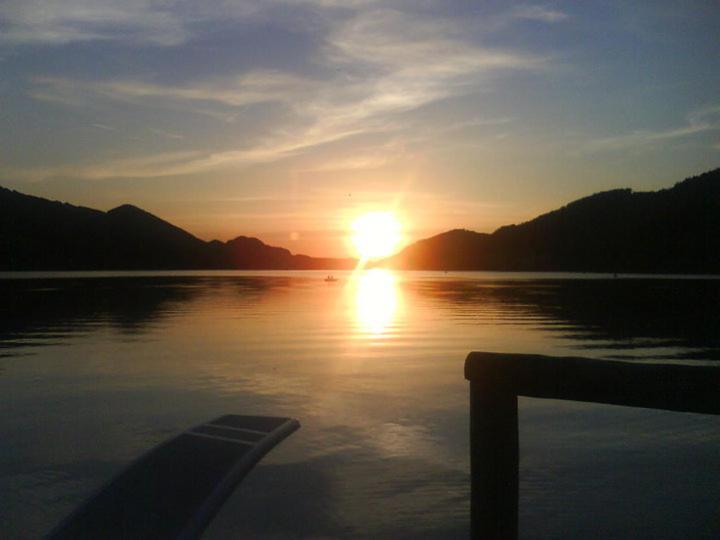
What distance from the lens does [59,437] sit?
11320mm

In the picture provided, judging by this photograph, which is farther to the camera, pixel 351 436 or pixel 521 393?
pixel 351 436

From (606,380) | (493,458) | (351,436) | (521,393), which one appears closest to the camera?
(606,380)

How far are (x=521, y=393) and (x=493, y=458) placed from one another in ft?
1.88

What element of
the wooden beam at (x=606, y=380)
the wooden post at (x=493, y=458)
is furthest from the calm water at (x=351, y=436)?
the wooden beam at (x=606, y=380)

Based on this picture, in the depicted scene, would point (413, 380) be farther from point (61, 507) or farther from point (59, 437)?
point (61, 507)

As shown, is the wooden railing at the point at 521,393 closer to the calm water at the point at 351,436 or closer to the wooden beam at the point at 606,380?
the wooden beam at the point at 606,380

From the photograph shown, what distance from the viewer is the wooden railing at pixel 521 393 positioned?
158 inches

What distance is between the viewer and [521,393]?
4.46 m

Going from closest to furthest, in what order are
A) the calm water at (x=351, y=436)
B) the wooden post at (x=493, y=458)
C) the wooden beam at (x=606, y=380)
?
the wooden beam at (x=606, y=380) < the wooden post at (x=493, y=458) < the calm water at (x=351, y=436)

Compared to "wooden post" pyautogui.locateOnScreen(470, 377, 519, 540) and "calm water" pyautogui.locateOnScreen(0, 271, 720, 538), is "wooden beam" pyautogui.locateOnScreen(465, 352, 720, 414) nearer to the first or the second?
"wooden post" pyautogui.locateOnScreen(470, 377, 519, 540)

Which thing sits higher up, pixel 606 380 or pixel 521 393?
pixel 606 380

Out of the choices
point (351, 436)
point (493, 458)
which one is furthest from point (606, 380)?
point (351, 436)

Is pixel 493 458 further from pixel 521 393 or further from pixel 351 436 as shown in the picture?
pixel 351 436

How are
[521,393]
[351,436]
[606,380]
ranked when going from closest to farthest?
[606,380]
[521,393]
[351,436]
